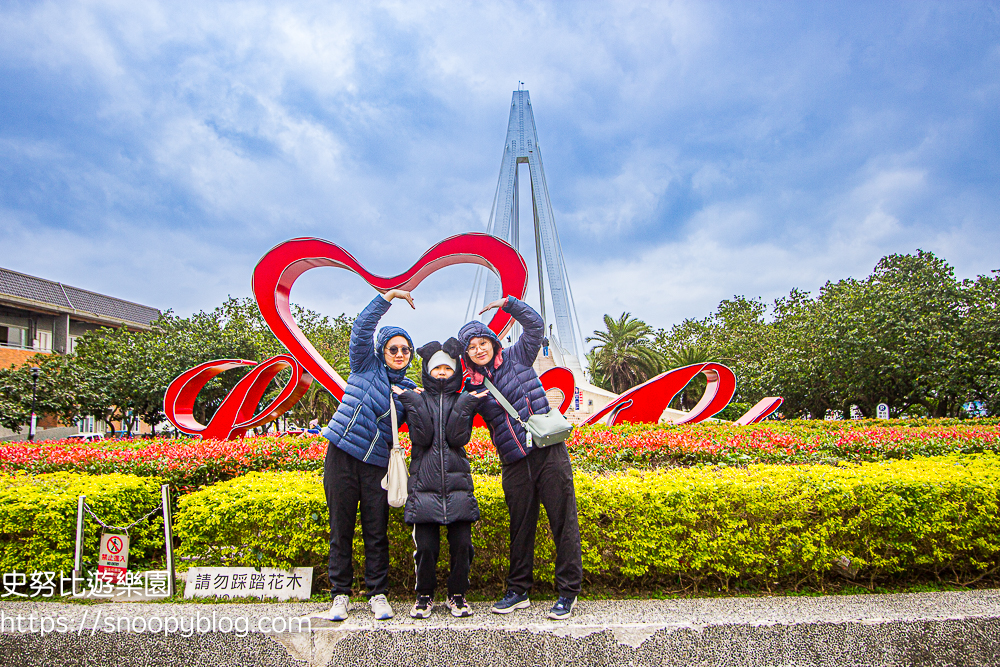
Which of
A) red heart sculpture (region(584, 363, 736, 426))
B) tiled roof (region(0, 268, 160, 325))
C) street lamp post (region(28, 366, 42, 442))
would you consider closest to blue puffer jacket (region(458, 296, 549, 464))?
red heart sculpture (region(584, 363, 736, 426))

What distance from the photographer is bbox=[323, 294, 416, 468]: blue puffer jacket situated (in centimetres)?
313

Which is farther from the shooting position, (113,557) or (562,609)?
(113,557)

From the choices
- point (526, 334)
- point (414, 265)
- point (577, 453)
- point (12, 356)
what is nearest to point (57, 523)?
point (526, 334)

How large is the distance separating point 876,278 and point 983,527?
23.0 metres

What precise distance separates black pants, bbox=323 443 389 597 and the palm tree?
31.2 metres

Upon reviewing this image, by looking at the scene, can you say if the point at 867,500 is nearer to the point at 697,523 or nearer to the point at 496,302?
the point at 697,523

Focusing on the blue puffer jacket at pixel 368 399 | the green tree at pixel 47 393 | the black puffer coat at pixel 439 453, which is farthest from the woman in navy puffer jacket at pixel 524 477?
the green tree at pixel 47 393

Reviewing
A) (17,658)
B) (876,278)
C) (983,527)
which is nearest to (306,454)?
(17,658)

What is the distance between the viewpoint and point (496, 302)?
3654 millimetres

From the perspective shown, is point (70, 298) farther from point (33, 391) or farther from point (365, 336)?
point (365, 336)

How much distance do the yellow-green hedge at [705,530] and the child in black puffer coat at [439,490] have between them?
413 mm

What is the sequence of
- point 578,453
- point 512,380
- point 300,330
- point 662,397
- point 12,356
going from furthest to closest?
point 12,356, point 662,397, point 300,330, point 578,453, point 512,380

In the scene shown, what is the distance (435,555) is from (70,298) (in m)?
33.7

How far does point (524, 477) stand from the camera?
308 centimetres
